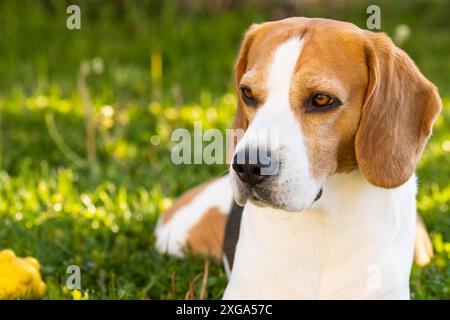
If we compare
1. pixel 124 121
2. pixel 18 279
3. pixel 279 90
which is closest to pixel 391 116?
→ pixel 279 90

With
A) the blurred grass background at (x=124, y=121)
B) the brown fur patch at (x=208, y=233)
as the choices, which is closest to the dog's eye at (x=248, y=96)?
the blurred grass background at (x=124, y=121)

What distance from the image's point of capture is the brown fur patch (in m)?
5.03

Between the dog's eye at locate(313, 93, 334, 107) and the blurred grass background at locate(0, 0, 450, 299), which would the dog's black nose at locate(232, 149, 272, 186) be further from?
the blurred grass background at locate(0, 0, 450, 299)

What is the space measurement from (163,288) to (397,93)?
65.1 inches

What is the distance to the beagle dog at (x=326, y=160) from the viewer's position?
3479mm

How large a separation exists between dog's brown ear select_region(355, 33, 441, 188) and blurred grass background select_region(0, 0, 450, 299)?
1.04 m

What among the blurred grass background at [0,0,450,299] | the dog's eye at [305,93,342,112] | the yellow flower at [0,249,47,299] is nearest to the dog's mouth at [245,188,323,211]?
the dog's eye at [305,93,342,112]

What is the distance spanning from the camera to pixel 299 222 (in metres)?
3.86

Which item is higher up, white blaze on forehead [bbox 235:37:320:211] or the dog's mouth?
white blaze on forehead [bbox 235:37:320:211]

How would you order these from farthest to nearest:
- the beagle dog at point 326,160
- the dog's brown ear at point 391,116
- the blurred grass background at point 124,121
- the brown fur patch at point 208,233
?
the brown fur patch at point 208,233 → the blurred grass background at point 124,121 → the dog's brown ear at point 391,116 → the beagle dog at point 326,160

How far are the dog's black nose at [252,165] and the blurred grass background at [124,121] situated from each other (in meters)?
1.22

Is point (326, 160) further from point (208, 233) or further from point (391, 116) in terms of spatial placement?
point (208, 233)

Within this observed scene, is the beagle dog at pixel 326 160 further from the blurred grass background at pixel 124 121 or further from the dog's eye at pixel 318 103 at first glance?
the blurred grass background at pixel 124 121
